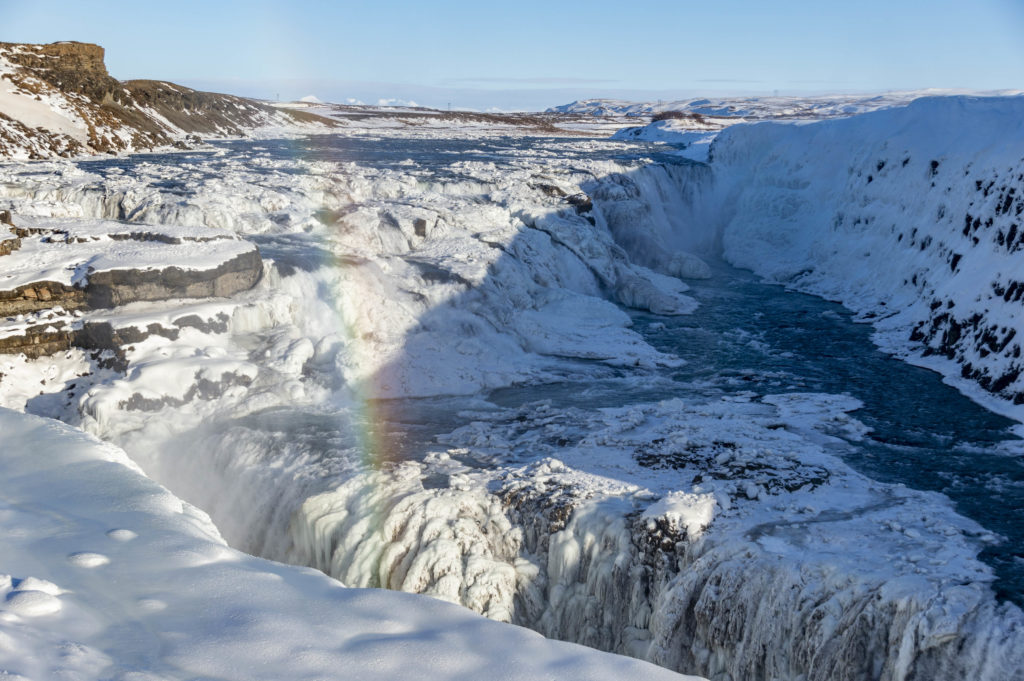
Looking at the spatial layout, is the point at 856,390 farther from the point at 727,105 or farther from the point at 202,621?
the point at 727,105

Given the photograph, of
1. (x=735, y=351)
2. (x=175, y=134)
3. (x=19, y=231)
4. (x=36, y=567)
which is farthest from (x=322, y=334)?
(x=175, y=134)

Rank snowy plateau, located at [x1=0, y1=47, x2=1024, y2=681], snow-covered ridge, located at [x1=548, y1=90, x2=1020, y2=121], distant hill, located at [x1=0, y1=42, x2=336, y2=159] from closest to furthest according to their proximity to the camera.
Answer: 1. snowy plateau, located at [x1=0, y1=47, x2=1024, y2=681]
2. distant hill, located at [x1=0, y1=42, x2=336, y2=159]
3. snow-covered ridge, located at [x1=548, y1=90, x2=1020, y2=121]

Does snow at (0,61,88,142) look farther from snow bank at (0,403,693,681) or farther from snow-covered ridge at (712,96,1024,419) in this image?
snow bank at (0,403,693,681)

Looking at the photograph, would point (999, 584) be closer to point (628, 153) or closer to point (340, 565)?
point (340, 565)

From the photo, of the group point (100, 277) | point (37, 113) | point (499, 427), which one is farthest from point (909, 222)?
point (37, 113)

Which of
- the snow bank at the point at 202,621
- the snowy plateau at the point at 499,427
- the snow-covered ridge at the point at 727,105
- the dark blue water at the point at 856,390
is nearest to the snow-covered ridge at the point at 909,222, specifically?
the snowy plateau at the point at 499,427

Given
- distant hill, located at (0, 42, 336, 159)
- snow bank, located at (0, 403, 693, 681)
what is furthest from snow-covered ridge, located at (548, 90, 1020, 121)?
snow bank, located at (0, 403, 693, 681)
